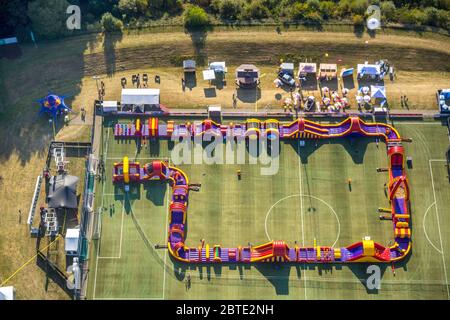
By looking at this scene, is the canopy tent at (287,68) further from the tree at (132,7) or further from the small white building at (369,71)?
the tree at (132,7)

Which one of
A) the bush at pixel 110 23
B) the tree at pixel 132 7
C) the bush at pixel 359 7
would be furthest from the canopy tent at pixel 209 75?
the bush at pixel 359 7

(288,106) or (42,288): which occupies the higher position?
(288,106)

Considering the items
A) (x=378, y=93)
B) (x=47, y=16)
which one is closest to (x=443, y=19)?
(x=378, y=93)

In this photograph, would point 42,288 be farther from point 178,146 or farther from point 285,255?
point 285,255

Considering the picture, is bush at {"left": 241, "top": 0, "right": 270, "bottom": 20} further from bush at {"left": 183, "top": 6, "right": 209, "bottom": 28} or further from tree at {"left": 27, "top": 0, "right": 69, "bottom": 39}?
tree at {"left": 27, "top": 0, "right": 69, "bottom": 39}

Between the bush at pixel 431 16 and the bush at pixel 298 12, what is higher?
the bush at pixel 298 12

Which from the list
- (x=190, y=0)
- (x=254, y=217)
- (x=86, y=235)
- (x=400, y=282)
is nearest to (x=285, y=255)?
(x=254, y=217)

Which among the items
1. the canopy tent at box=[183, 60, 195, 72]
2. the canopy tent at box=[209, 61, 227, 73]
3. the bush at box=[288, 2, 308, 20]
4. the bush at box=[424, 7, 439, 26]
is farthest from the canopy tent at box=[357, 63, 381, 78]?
the canopy tent at box=[183, 60, 195, 72]
